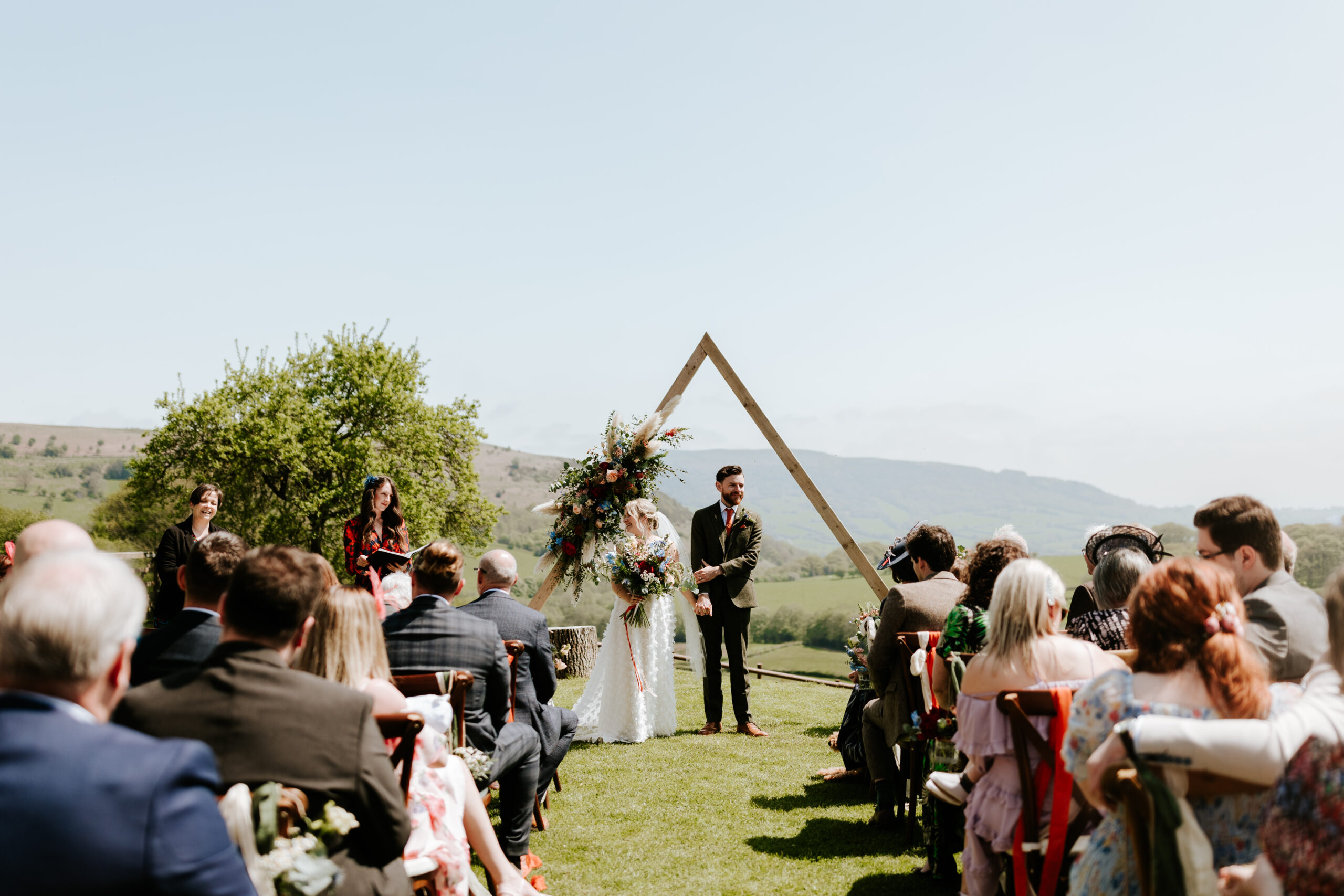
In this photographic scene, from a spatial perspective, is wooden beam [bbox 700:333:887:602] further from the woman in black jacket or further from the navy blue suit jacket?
the navy blue suit jacket

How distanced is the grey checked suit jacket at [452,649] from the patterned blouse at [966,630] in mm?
2302

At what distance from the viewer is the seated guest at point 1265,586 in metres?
3.62

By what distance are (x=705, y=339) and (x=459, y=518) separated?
86.4ft

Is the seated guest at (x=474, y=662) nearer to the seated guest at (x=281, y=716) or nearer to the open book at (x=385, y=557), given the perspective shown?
the seated guest at (x=281, y=716)

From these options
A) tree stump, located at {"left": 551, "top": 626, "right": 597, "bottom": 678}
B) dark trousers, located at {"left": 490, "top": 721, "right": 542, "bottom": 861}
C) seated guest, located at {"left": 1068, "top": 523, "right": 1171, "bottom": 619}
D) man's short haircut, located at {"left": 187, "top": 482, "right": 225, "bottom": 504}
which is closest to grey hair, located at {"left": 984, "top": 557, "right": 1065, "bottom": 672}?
seated guest, located at {"left": 1068, "top": 523, "right": 1171, "bottom": 619}

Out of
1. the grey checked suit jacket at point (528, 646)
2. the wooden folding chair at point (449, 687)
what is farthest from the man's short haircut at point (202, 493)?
the wooden folding chair at point (449, 687)

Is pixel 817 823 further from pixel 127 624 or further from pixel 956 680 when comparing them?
pixel 127 624

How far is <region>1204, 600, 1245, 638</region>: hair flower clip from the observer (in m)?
2.61

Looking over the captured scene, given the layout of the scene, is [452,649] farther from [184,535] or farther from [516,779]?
[184,535]

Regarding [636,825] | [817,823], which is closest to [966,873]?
[817,823]

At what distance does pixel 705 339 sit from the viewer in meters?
9.95

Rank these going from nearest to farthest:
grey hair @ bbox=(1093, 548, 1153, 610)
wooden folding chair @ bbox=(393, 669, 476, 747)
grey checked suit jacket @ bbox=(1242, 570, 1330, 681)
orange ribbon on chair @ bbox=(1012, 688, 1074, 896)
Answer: orange ribbon on chair @ bbox=(1012, 688, 1074, 896) < grey checked suit jacket @ bbox=(1242, 570, 1330, 681) < wooden folding chair @ bbox=(393, 669, 476, 747) < grey hair @ bbox=(1093, 548, 1153, 610)

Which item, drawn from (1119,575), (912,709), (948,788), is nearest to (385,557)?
(912,709)

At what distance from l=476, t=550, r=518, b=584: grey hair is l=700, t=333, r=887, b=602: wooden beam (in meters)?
4.60
